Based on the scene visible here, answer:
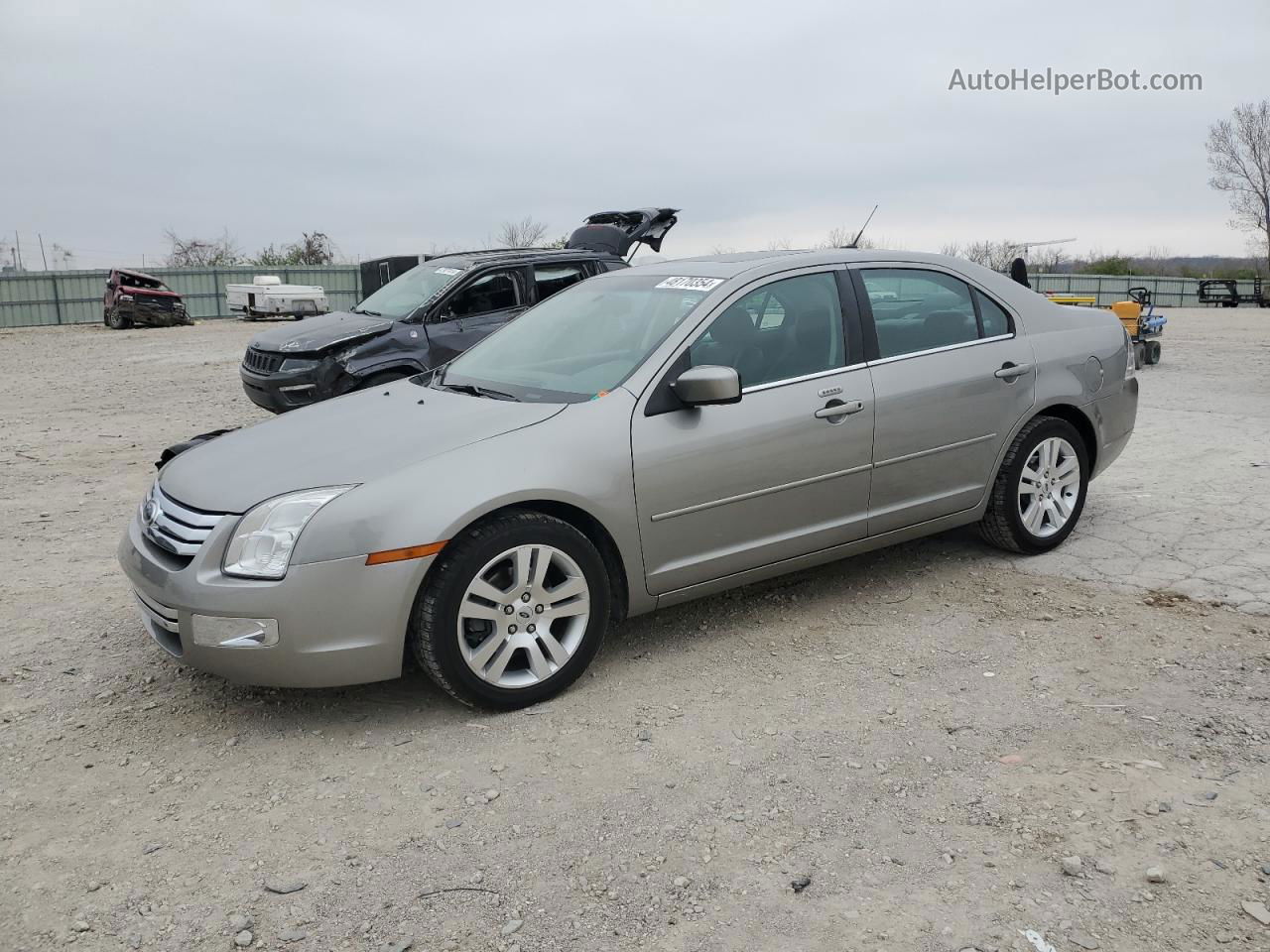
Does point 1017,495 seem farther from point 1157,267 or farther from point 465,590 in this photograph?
point 1157,267

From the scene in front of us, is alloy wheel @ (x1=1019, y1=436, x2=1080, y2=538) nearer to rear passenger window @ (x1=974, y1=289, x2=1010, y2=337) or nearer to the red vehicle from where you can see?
rear passenger window @ (x1=974, y1=289, x2=1010, y2=337)

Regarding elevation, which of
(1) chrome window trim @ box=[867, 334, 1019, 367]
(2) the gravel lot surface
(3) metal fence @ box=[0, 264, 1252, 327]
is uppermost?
(3) metal fence @ box=[0, 264, 1252, 327]

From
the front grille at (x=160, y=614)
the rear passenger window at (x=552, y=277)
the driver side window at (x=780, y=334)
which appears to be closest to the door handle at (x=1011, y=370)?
the driver side window at (x=780, y=334)

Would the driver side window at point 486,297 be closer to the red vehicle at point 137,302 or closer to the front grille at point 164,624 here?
the front grille at point 164,624

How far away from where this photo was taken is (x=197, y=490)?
12.5 ft

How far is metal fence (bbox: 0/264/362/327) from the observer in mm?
29891

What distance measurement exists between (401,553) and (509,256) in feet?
21.3

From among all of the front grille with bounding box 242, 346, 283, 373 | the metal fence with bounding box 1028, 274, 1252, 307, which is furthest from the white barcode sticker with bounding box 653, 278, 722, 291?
the metal fence with bounding box 1028, 274, 1252, 307

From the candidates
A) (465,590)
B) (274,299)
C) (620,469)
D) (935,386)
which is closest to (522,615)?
(465,590)

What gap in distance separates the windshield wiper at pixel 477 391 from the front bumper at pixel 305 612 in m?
1.03

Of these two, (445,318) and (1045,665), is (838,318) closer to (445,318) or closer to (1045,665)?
(1045,665)

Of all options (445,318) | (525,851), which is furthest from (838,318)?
(445,318)

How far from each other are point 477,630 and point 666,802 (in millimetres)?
952

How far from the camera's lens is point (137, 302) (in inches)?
1039
